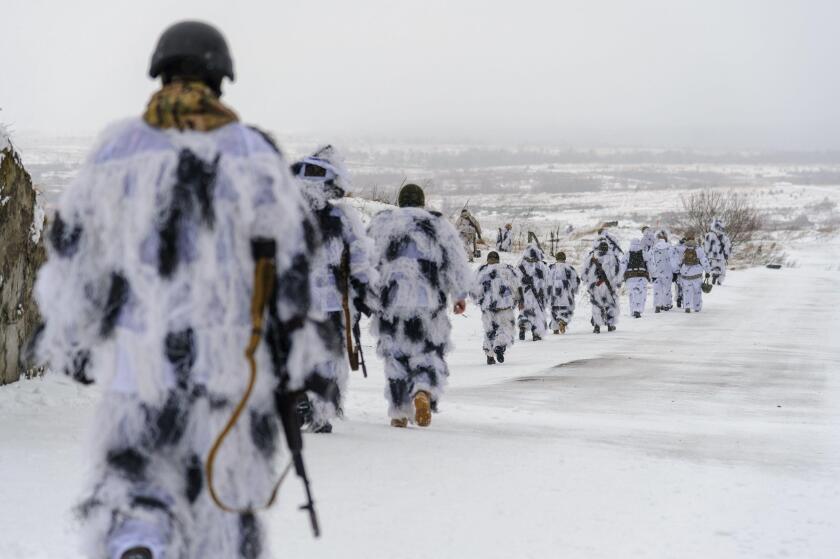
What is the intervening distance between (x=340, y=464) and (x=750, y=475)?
8.17 ft

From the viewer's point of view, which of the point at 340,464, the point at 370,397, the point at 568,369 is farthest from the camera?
the point at 568,369

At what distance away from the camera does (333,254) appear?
23.6 ft

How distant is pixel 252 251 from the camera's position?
3225 mm

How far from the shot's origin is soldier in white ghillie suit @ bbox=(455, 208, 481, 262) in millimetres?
31594

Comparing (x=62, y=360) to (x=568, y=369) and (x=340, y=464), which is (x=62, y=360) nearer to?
(x=340, y=464)

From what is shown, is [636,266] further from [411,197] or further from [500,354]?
[411,197]

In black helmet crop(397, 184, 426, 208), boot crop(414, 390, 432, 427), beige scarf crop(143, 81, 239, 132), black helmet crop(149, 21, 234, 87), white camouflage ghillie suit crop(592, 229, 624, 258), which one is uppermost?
black helmet crop(149, 21, 234, 87)

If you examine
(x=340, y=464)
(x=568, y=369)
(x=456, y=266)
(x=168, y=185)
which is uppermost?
(x=168, y=185)

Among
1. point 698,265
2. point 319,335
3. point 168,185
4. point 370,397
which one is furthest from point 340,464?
point 698,265

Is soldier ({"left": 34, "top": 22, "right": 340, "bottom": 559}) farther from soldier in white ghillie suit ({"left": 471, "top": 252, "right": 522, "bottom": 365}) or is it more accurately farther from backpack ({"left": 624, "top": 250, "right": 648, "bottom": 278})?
backpack ({"left": 624, "top": 250, "right": 648, "bottom": 278})

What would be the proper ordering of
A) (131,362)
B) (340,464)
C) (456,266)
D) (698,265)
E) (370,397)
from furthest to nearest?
(698,265) < (370,397) < (456,266) < (340,464) < (131,362)

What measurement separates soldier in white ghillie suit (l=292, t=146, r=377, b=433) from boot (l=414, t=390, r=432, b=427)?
82cm

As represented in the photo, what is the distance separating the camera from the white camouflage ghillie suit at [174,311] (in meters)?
3.10

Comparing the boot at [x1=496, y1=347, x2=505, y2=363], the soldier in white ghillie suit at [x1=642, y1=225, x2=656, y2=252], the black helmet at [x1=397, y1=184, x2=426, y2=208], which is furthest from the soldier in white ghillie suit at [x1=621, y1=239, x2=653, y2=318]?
the black helmet at [x1=397, y1=184, x2=426, y2=208]
